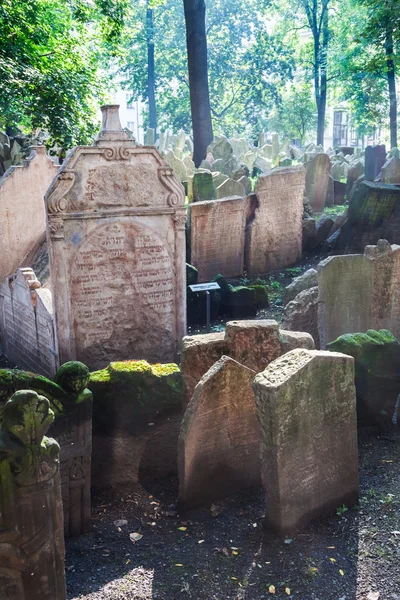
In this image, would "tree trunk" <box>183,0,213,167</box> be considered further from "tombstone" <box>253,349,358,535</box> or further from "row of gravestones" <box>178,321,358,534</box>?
"tombstone" <box>253,349,358,535</box>

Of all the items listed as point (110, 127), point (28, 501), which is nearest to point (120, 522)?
point (28, 501)

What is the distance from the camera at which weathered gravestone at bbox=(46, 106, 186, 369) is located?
652 cm

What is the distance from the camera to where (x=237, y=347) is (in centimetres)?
503

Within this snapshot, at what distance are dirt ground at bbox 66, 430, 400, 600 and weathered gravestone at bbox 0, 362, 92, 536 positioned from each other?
231 mm

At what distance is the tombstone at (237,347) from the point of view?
498 cm

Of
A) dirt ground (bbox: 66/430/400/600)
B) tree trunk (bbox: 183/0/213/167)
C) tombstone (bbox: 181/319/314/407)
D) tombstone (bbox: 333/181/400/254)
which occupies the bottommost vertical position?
dirt ground (bbox: 66/430/400/600)

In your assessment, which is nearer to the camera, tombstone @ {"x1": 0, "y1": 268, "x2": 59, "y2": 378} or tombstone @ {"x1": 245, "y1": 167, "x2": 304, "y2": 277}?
tombstone @ {"x1": 0, "y1": 268, "x2": 59, "y2": 378}

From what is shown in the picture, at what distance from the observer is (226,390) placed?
14.9ft

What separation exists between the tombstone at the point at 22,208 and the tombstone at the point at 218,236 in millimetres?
2905

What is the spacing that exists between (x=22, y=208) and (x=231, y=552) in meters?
7.88

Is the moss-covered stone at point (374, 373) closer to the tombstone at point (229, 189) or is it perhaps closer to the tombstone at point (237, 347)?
the tombstone at point (237, 347)

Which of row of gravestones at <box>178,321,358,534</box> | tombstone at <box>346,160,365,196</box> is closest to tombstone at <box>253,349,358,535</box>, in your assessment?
row of gravestones at <box>178,321,358,534</box>

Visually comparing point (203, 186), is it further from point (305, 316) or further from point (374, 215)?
point (305, 316)

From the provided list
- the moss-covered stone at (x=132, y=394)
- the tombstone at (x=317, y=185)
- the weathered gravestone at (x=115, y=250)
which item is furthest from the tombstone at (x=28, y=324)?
the tombstone at (x=317, y=185)
